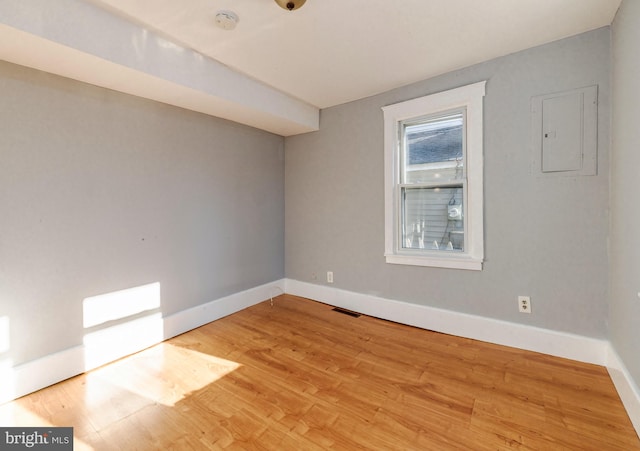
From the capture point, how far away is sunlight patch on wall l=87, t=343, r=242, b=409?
5.83 ft

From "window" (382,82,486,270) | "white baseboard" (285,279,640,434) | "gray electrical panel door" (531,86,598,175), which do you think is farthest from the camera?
"window" (382,82,486,270)

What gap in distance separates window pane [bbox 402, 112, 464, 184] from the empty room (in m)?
0.02

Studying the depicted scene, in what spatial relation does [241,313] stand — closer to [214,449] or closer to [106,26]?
[214,449]

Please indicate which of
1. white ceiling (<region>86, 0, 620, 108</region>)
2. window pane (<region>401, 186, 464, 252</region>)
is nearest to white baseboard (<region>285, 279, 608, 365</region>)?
window pane (<region>401, 186, 464, 252</region>)

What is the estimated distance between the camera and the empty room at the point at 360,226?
1.56m

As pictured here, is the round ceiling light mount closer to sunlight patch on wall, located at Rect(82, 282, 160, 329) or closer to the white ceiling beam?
the white ceiling beam

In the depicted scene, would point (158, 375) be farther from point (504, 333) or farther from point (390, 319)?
point (504, 333)

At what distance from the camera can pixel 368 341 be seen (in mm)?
2473

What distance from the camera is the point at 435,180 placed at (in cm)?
271

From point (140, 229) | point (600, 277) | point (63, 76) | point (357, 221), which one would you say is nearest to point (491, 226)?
point (600, 277)

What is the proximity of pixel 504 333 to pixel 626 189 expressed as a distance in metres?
1.33

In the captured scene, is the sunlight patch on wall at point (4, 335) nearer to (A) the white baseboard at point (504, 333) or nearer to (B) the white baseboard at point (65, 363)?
(B) the white baseboard at point (65, 363)

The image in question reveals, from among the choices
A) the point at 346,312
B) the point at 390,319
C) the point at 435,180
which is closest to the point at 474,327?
the point at 390,319

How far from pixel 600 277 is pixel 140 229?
3580 millimetres
